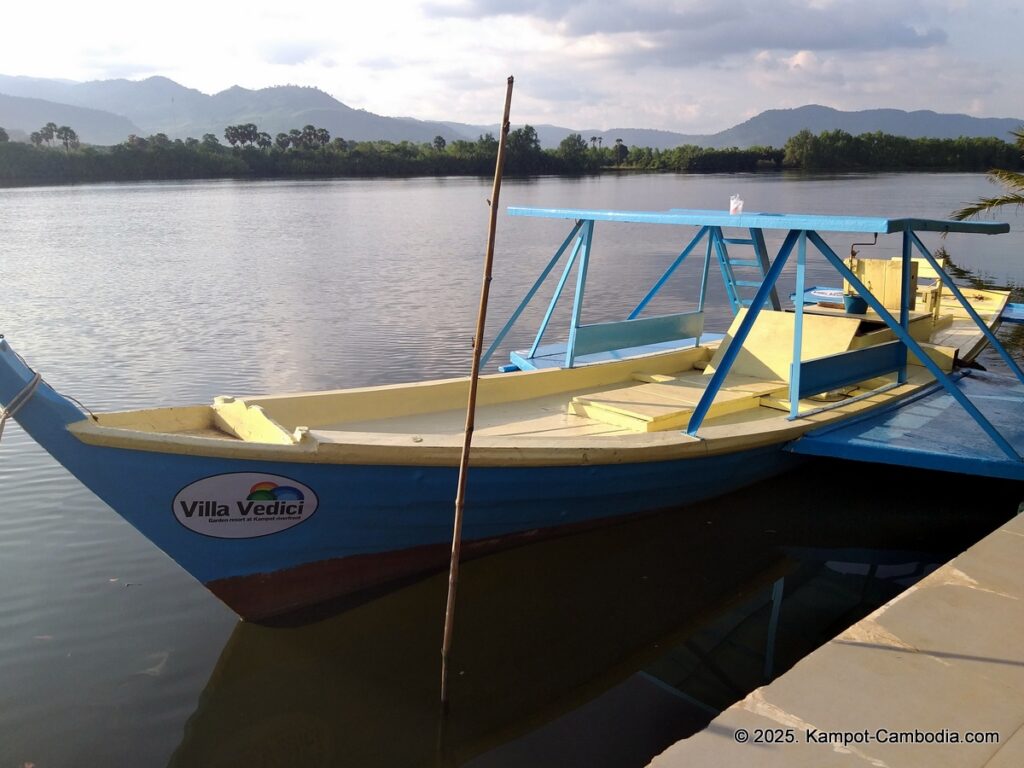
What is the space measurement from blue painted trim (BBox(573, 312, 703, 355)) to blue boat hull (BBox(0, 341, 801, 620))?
2.78 metres

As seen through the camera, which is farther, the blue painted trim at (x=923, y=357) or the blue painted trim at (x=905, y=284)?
the blue painted trim at (x=905, y=284)

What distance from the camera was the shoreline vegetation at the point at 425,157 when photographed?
6931 cm

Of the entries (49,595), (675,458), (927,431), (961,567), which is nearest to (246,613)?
(49,595)

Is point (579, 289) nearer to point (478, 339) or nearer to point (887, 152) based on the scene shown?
point (478, 339)

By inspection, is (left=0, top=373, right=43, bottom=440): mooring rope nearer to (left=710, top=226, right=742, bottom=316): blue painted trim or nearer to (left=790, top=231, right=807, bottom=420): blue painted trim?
(left=790, top=231, right=807, bottom=420): blue painted trim

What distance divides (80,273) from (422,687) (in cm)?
1912

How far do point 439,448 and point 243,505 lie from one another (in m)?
1.20

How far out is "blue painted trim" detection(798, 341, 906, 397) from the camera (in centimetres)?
665

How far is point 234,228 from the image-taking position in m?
31.9

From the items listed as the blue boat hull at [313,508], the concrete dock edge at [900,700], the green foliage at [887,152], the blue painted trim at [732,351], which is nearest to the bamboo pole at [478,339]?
the blue boat hull at [313,508]

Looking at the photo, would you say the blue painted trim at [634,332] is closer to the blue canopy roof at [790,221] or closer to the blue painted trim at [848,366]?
the blue canopy roof at [790,221]

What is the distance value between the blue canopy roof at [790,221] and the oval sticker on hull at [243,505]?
13.1ft

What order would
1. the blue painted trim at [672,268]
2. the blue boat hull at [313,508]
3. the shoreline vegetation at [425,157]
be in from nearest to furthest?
the blue boat hull at [313,508], the blue painted trim at [672,268], the shoreline vegetation at [425,157]

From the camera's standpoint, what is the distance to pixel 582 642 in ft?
17.9
